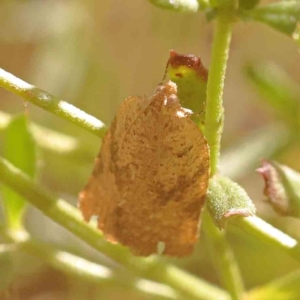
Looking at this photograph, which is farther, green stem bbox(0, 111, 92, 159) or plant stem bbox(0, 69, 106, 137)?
green stem bbox(0, 111, 92, 159)

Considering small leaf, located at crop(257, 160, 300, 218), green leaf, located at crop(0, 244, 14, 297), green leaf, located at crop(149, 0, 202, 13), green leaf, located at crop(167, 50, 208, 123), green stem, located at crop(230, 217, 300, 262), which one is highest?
green leaf, located at crop(149, 0, 202, 13)

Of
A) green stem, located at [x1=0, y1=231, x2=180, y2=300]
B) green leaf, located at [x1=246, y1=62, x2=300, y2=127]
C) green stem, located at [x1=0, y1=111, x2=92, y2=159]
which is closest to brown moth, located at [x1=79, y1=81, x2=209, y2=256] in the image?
green stem, located at [x1=0, y1=231, x2=180, y2=300]

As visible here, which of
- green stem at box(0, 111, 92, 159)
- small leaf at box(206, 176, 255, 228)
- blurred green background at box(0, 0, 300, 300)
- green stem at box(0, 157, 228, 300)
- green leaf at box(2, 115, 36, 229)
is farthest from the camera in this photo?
blurred green background at box(0, 0, 300, 300)

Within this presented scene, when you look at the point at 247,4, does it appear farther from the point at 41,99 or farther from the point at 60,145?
the point at 60,145

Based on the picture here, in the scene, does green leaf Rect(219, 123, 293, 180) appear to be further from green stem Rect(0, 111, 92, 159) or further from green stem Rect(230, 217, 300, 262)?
green stem Rect(230, 217, 300, 262)

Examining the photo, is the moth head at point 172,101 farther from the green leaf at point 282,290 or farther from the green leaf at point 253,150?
the green leaf at point 253,150

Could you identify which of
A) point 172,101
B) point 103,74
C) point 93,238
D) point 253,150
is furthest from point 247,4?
point 103,74
